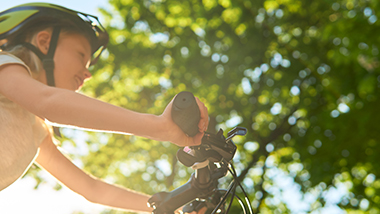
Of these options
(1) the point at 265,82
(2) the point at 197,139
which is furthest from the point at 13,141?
(1) the point at 265,82

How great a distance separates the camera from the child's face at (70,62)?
183cm

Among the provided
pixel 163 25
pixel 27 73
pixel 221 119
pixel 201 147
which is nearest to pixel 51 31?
pixel 27 73

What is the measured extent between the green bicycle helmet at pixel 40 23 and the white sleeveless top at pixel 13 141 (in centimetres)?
27

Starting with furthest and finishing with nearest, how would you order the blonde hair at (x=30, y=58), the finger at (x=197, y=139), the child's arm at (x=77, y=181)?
the child's arm at (x=77, y=181) → the blonde hair at (x=30, y=58) → the finger at (x=197, y=139)

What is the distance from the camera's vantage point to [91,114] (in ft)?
3.59

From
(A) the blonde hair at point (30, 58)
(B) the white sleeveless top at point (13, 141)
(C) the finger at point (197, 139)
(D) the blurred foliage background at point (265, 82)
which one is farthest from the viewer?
(D) the blurred foliage background at point (265, 82)

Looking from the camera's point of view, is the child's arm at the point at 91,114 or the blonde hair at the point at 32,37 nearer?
the child's arm at the point at 91,114

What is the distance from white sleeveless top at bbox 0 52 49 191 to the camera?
4.82 ft

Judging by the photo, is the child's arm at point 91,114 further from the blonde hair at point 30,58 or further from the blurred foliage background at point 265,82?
the blurred foliage background at point 265,82

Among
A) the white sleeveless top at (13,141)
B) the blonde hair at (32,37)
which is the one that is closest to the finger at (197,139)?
the white sleeveless top at (13,141)

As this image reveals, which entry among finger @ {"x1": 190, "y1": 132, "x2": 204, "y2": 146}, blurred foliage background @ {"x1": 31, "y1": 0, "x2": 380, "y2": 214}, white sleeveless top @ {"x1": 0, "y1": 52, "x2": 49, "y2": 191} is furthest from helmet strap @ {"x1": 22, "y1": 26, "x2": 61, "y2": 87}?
blurred foliage background @ {"x1": 31, "y1": 0, "x2": 380, "y2": 214}

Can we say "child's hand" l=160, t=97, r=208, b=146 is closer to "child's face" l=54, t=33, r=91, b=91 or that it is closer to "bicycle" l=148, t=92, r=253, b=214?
"bicycle" l=148, t=92, r=253, b=214

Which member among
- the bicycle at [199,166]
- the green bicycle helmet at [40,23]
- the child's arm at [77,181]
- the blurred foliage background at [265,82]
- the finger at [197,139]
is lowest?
the blurred foliage background at [265,82]

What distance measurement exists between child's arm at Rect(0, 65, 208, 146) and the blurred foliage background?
5561mm
